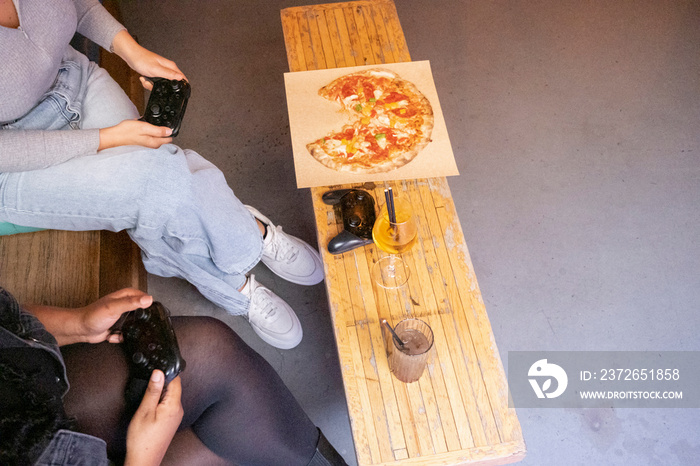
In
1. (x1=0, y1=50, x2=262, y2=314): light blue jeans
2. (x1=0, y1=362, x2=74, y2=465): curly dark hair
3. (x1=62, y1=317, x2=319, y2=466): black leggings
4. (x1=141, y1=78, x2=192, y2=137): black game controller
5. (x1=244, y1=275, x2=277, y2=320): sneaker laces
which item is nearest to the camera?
(x1=0, y1=362, x2=74, y2=465): curly dark hair

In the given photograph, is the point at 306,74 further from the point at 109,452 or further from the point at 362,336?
the point at 109,452

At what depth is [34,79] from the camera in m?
1.07

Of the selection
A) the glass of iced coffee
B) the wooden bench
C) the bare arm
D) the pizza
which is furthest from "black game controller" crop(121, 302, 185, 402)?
the pizza

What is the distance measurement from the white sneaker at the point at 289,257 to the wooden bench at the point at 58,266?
425 mm

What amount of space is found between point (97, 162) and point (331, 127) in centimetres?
56

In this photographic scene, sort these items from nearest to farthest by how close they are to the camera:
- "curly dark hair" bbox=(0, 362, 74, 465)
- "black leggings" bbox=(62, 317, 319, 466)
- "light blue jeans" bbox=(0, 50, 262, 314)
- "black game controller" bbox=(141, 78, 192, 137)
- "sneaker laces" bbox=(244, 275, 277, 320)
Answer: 1. "curly dark hair" bbox=(0, 362, 74, 465)
2. "black leggings" bbox=(62, 317, 319, 466)
3. "light blue jeans" bbox=(0, 50, 262, 314)
4. "black game controller" bbox=(141, 78, 192, 137)
5. "sneaker laces" bbox=(244, 275, 277, 320)

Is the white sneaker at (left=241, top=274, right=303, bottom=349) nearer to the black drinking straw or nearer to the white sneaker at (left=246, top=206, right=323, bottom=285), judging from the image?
the white sneaker at (left=246, top=206, right=323, bottom=285)

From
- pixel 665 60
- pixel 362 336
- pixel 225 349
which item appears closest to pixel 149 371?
pixel 225 349

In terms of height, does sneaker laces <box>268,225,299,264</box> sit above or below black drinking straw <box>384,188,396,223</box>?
below

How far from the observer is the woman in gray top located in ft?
3.44

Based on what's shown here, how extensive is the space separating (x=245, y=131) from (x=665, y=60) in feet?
5.92

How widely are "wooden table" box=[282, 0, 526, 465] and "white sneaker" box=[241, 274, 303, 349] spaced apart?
403 mm

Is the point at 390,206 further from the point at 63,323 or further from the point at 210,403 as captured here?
the point at 63,323

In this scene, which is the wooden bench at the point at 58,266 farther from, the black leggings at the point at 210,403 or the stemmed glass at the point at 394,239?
the stemmed glass at the point at 394,239
